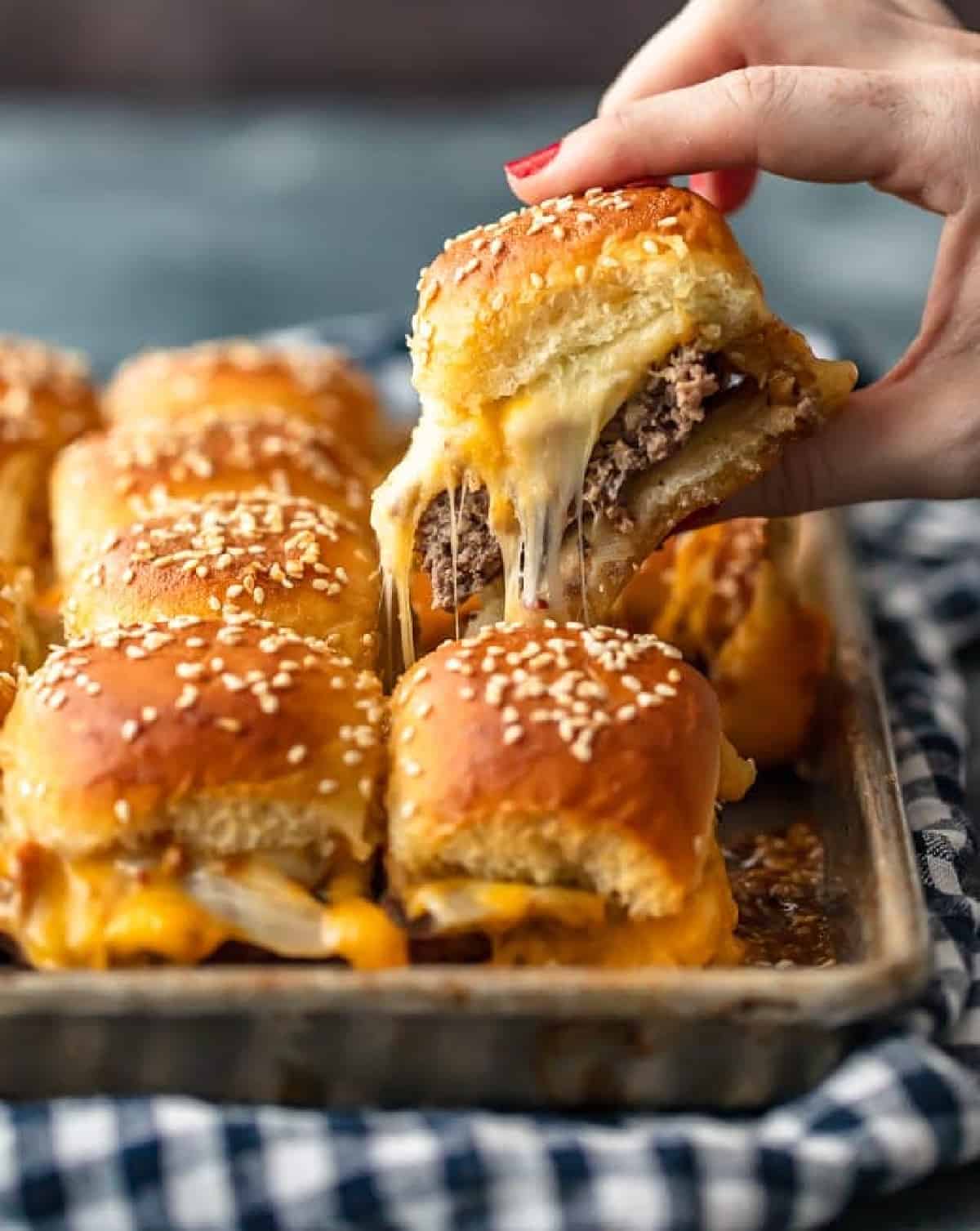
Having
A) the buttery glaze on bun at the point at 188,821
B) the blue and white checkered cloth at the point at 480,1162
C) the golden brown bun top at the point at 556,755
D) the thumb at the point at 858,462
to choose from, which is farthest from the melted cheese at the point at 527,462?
the blue and white checkered cloth at the point at 480,1162

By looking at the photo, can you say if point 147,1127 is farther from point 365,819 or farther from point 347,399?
point 347,399

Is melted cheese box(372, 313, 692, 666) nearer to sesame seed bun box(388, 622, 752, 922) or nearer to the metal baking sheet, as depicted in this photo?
sesame seed bun box(388, 622, 752, 922)

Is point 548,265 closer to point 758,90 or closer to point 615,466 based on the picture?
point 615,466

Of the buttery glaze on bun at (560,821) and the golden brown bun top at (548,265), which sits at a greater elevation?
the golden brown bun top at (548,265)

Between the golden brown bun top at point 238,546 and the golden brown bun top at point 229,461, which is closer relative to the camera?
the golden brown bun top at point 238,546

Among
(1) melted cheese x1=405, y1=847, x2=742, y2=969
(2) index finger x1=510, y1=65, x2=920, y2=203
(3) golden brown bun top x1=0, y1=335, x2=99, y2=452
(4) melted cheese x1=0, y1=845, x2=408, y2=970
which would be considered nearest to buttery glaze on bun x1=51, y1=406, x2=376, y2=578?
(3) golden brown bun top x1=0, y1=335, x2=99, y2=452

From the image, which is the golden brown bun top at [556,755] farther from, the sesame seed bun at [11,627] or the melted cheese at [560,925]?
the sesame seed bun at [11,627]

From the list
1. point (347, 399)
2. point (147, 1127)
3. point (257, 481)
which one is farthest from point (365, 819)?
point (347, 399)
